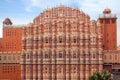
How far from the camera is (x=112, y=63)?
61.9 meters

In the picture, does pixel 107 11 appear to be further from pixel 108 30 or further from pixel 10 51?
pixel 10 51

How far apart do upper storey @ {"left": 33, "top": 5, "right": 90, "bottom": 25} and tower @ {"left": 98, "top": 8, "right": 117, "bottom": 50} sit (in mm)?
4586

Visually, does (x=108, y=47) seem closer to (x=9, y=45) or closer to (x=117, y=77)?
(x=117, y=77)

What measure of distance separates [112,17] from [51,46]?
1566 centimetres

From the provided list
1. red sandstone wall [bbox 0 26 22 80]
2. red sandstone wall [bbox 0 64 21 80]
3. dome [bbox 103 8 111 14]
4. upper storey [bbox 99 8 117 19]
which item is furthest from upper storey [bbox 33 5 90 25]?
red sandstone wall [bbox 0 64 21 80]

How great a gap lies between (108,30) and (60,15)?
11.6m

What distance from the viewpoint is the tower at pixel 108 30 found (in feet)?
209

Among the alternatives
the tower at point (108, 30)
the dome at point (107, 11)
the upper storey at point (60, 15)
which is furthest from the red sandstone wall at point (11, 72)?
the dome at point (107, 11)

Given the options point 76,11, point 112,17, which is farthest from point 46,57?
point 112,17

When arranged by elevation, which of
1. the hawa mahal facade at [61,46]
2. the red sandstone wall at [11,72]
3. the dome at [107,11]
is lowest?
the red sandstone wall at [11,72]

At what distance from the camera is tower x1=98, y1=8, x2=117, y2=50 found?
209ft

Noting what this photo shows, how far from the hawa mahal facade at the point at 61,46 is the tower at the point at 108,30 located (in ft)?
1.53

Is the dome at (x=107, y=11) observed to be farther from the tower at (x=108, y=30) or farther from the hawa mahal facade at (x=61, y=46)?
the hawa mahal facade at (x=61, y=46)

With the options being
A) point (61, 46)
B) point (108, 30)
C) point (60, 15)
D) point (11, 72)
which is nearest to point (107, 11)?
point (108, 30)
